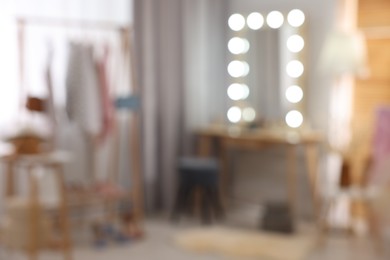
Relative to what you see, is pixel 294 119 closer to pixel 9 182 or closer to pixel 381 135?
pixel 381 135

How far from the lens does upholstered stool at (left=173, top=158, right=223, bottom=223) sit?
4.61 meters

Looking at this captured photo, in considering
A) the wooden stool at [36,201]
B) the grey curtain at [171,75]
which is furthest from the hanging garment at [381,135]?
the wooden stool at [36,201]

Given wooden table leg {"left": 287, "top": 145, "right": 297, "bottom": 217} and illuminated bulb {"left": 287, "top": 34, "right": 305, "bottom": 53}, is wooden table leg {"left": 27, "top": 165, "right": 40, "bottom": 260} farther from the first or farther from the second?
illuminated bulb {"left": 287, "top": 34, "right": 305, "bottom": 53}

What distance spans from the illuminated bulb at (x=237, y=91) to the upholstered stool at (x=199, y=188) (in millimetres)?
681

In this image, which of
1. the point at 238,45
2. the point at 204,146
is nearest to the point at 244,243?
the point at 204,146

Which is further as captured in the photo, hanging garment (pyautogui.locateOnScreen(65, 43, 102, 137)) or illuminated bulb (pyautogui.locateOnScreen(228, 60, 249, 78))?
illuminated bulb (pyautogui.locateOnScreen(228, 60, 249, 78))

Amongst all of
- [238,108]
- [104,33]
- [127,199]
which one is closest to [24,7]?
[104,33]

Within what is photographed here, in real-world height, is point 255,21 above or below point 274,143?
above

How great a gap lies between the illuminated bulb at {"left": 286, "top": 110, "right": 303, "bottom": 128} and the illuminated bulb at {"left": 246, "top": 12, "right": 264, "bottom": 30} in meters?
0.81

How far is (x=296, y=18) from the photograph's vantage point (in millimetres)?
4926

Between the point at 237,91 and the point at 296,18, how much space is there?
0.84 m

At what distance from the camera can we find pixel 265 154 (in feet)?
17.1

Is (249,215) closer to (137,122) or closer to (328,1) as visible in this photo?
(137,122)

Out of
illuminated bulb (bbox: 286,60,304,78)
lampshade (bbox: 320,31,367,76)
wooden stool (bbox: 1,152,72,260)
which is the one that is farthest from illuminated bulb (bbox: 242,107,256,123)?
wooden stool (bbox: 1,152,72,260)
